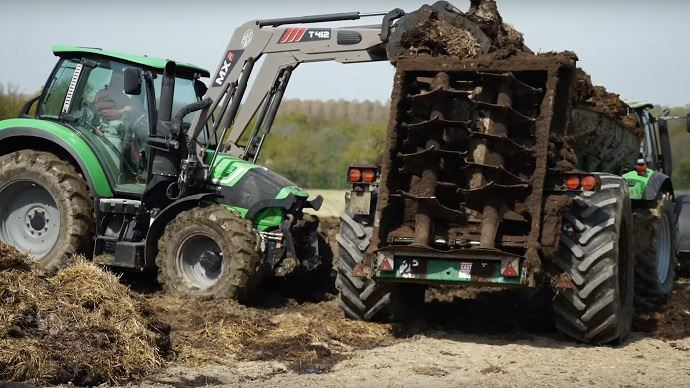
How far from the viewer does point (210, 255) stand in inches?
412

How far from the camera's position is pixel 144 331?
7.43 meters

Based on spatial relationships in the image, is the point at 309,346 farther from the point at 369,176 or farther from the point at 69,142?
the point at 69,142

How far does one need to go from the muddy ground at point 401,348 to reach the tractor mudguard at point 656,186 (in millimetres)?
1316

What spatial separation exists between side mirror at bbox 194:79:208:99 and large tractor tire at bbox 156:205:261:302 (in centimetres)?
205

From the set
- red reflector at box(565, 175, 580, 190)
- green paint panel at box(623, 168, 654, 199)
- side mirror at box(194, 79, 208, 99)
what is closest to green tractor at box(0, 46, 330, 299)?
side mirror at box(194, 79, 208, 99)

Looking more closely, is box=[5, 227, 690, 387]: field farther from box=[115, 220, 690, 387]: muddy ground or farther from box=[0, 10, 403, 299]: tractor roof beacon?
box=[0, 10, 403, 299]: tractor roof beacon

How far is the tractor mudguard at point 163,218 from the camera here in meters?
10.7

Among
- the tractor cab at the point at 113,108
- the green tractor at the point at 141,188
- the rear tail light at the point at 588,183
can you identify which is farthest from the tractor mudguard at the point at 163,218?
the rear tail light at the point at 588,183

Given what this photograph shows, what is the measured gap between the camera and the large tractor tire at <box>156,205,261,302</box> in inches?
400

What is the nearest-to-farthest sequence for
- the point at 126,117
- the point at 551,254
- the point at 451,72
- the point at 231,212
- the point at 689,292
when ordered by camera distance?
the point at 551,254 < the point at 451,72 < the point at 231,212 < the point at 126,117 < the point at 689,292

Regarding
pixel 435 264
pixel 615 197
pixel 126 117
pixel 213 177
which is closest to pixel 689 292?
pixel 615 197

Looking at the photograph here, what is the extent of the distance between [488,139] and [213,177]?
137 inches

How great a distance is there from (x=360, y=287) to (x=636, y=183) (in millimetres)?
4063

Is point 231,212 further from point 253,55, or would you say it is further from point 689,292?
point 689,292
